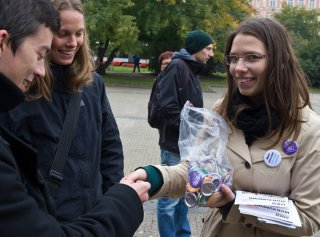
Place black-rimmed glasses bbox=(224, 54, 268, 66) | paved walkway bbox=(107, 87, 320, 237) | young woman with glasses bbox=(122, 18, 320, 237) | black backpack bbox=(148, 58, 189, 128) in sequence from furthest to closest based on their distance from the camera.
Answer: paved walkway bbox=(107, 87, 320, 237), black backpack bbox=(148, 58, 189, 128), black-rimmed glasses bbox=(224, 54, 268, 66), young woman with glasses bbox=(122, 18, 320, 237)

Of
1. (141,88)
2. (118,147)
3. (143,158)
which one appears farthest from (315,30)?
(118,147)

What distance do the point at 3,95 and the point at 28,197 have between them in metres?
0.32

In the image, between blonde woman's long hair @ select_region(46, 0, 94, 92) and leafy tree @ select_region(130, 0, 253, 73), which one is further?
leafy tree @ select_region(130, 0, 253, 73)

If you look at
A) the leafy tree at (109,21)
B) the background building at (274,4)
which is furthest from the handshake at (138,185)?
the background building at (274,4)

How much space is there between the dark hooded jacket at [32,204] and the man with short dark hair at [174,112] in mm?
2665

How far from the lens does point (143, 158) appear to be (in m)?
8.13

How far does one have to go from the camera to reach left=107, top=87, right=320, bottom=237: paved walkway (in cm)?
497

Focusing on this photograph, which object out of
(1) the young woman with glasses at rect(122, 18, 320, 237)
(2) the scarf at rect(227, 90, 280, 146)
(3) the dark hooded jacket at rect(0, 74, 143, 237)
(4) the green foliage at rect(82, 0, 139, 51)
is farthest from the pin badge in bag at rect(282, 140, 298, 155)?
(4) the green foliage at rect(82, 0, 139, 51)

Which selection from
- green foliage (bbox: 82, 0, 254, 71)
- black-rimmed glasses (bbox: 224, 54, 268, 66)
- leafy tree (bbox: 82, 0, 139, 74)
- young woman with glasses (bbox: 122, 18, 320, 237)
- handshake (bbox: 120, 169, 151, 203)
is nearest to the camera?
handshake (bbox: 120, 169, 151, 203)

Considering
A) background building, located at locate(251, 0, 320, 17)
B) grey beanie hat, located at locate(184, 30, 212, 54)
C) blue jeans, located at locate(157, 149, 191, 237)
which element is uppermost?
grey beanie hat, located at locate(184, 30, 212, 54)

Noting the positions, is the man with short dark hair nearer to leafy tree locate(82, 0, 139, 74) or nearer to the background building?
leafy tree locate(82, 0, 139, 74)

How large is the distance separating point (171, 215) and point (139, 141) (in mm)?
5519

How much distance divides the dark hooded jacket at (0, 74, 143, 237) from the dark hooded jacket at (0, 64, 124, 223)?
71 centimetres

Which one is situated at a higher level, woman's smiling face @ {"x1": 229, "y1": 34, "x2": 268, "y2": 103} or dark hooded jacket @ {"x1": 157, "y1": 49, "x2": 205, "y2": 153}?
woman's smiling face @ {"x1": 229, "y1": 34, "x2": 268, "y2": 103}
